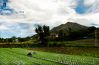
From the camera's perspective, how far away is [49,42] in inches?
699

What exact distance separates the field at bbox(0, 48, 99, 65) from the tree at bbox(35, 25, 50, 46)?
1.33 meters

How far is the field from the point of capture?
54.4 feet

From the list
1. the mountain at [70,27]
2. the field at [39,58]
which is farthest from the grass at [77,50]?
the mountain at [70,27]

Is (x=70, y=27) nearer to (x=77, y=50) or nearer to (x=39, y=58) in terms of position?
(x=77, y=50)

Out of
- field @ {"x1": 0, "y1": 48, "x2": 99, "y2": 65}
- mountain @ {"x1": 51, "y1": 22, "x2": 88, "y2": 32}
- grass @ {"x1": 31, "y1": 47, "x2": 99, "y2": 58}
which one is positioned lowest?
field @ {"x1": 0, "y1": 48, "x2": 99, "y2": 65}

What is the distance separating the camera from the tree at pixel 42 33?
1702 centimetres

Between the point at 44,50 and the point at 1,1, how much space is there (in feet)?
14.9

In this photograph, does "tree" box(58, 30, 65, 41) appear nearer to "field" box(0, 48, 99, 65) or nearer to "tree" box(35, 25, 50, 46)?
"tree" box(35, 25, 50, 46)

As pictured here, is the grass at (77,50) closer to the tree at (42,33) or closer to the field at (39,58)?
the field at (39,58)

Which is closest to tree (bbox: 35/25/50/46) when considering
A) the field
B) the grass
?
the grass

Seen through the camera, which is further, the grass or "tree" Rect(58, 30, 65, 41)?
"tree" Rect(58, 30, 65, 41)

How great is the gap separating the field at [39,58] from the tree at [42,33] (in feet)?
4.35

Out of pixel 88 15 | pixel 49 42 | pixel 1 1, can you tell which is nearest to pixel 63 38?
pixel 49 42

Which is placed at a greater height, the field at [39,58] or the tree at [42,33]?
the tree at [42,33]
